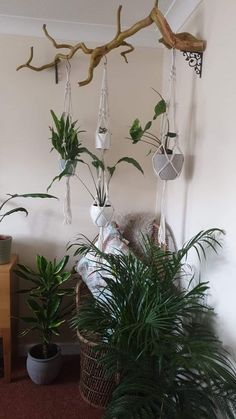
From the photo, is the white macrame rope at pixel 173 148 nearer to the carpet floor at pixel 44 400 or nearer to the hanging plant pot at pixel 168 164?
the hanging plant pot at pixel 168 164

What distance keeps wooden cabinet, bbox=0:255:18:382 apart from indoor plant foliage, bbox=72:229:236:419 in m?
0.66

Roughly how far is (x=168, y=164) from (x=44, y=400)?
1545mm

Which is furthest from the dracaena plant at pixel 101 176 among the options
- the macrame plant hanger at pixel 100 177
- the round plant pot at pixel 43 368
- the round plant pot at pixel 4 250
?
the round plant pot at pixel 43 368

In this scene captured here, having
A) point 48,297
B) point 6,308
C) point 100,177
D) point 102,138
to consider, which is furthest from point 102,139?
point 6,308

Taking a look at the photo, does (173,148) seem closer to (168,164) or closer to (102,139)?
(168,164)

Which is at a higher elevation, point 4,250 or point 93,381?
point 4,250

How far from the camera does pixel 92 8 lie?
192cm

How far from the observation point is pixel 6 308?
6.58ft

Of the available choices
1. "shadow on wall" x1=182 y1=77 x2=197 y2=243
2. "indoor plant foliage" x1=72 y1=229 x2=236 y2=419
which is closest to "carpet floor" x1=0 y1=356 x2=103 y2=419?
"indoor plant foliage" x1=72 y1=229 x2=236 y2=419

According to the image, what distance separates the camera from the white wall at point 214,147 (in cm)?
133

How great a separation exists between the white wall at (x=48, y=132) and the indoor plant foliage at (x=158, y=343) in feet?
2.81

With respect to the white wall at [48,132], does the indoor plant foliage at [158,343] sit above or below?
A: below

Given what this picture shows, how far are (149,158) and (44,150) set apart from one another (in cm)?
74

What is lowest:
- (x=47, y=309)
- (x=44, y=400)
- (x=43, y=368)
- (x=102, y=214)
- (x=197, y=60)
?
(x=44, y=400)
